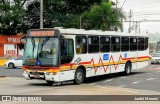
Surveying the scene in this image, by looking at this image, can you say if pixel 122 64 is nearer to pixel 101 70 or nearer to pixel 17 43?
pixel 101 70

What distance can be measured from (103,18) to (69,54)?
1339 inches

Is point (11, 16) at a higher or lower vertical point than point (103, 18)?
higher

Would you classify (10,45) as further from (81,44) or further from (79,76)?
(79,76)

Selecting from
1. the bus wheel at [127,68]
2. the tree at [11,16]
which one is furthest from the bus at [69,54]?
the tree at [11,16]

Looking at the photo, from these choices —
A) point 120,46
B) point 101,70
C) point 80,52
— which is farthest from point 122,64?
point 80,52

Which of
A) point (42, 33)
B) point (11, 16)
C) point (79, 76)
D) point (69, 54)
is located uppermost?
point (11, 16)

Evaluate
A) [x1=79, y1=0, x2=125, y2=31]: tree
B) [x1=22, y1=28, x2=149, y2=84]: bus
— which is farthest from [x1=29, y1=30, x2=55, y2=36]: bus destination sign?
[x1=79, y1=0, x2=125, y2=31]: tree

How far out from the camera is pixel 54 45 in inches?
782

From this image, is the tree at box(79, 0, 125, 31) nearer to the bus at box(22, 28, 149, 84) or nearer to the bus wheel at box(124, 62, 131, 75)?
the bus wheel at box(124, 62, 131, 75)

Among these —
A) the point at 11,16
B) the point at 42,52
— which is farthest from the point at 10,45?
the point at 42,52

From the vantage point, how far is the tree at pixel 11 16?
5553cm

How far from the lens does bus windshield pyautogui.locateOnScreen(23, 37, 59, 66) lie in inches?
777

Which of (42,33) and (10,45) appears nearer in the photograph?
(42,33)

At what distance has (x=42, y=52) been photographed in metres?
19.9
